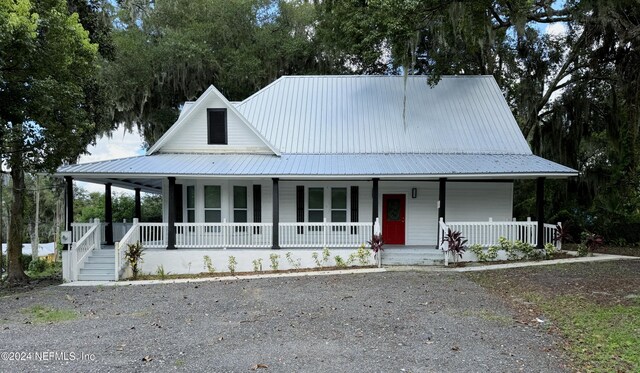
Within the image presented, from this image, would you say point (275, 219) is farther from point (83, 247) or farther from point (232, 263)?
point (83, 247)

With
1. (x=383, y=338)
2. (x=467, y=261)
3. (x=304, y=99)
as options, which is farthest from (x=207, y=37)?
(x=383, y=338)

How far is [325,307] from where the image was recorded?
798 cm

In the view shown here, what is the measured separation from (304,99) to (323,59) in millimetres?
6388

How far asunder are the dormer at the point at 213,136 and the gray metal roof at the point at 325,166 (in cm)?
33

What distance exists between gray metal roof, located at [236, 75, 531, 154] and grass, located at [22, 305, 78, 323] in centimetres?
911

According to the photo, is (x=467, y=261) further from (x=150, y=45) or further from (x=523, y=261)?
(x=150, y=45)

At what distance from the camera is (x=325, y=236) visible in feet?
44.4

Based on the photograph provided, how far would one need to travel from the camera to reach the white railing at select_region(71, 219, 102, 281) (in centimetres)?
1177

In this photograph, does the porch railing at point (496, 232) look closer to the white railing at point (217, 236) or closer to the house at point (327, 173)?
the house at point (327, 173)

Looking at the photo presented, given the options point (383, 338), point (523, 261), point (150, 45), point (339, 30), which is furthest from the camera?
point (150, 45)

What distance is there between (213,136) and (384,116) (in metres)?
6.60

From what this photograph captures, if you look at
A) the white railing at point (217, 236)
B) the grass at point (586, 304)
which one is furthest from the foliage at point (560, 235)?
the white railing at point (217, 236)

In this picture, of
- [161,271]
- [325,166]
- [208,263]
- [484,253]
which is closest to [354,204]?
[325,166]

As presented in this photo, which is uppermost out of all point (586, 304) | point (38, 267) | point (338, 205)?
point (338, 205)
